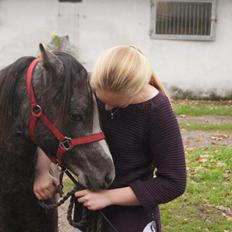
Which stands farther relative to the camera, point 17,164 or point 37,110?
point 17,164

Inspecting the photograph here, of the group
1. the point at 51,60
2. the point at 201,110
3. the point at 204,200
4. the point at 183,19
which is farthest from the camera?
the point at 183,19

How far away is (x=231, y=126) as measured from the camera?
9.37 metres

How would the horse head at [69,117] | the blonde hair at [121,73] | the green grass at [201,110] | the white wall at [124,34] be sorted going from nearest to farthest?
the blonde hair at [121,73] < the horse head at [69,117] < the green grass at [201,110] < the white wall at [124,34]

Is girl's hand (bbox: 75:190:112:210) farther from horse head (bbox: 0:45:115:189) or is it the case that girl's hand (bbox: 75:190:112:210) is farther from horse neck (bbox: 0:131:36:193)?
horse neck (bbox: 0:131:36:193)

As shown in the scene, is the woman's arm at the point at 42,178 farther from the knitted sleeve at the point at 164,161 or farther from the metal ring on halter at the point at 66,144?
the knitted sleeve at the point at 164,161

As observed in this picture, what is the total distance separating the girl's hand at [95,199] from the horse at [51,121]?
0.04 m

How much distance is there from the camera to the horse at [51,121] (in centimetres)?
231

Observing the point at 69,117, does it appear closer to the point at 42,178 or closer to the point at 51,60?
the point at 51,60

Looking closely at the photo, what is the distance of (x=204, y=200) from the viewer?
214 inches

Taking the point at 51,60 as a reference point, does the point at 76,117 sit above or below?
below

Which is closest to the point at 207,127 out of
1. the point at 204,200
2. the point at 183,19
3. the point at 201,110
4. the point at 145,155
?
the point at 201,110

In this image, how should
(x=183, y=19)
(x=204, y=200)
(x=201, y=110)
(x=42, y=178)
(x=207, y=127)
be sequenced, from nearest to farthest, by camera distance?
(x=42, y=178)
(x=204, y=200)
(x=207, y=127)
(x=201, y=110)
(x=183, y=19)

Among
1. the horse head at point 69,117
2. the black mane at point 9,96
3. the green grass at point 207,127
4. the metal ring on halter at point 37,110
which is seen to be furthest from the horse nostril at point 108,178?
the green grass at point 207,127

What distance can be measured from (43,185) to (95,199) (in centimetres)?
29
